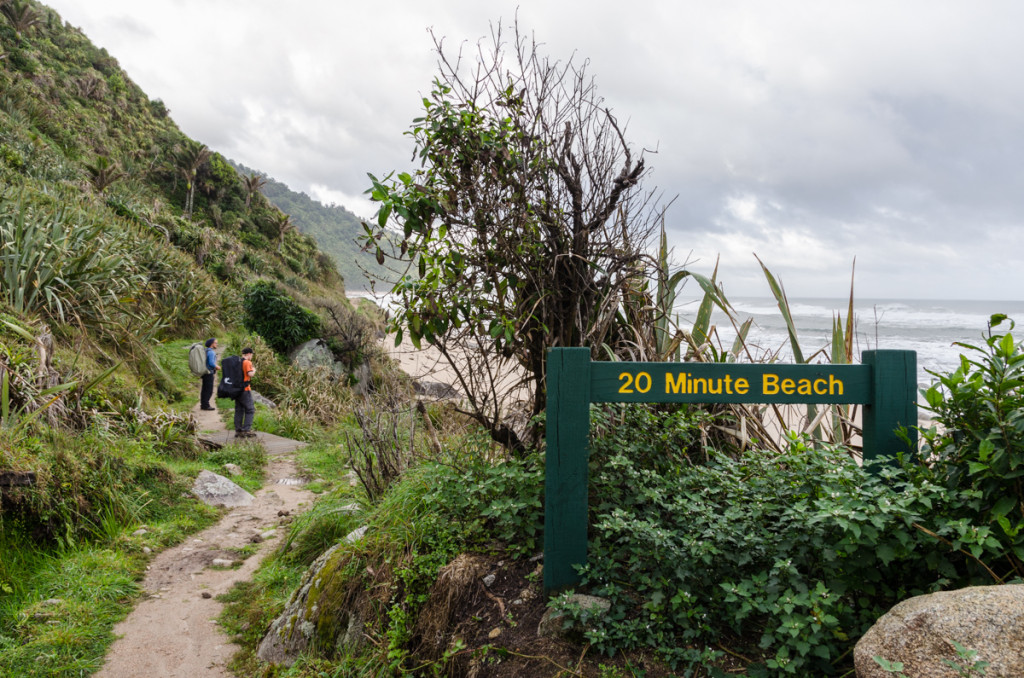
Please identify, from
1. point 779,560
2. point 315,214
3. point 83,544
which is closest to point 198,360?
point 83,544

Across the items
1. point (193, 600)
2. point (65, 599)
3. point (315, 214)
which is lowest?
point (193, 600)

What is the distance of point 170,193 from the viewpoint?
2694 centimetres

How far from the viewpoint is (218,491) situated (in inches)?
256

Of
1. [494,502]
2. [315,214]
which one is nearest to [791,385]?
[494,502]

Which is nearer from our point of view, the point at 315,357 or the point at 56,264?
the point at 56,264

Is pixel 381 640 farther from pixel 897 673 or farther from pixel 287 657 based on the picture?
pixel 897 673

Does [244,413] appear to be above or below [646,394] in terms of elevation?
below

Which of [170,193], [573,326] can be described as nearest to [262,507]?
[573,326]

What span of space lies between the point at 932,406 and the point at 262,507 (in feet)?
20.5

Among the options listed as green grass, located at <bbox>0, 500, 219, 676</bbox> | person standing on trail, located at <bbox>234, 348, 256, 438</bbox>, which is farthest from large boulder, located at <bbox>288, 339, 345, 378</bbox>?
green grass, located at <bbox>0, 500, 219, 676</bbox>

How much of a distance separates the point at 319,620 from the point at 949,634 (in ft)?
9.74

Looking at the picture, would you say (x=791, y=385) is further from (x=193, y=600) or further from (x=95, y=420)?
(x=95, y=420)

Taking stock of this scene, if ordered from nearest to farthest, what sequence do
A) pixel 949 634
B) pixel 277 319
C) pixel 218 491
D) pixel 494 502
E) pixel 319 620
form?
1. pixel 949 634
2. pixel 494 502
3. pixel 319 620
4. pixel 218 491
5. pixel 277 319

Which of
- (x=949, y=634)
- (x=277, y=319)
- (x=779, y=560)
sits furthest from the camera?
(x=277, y=319)
